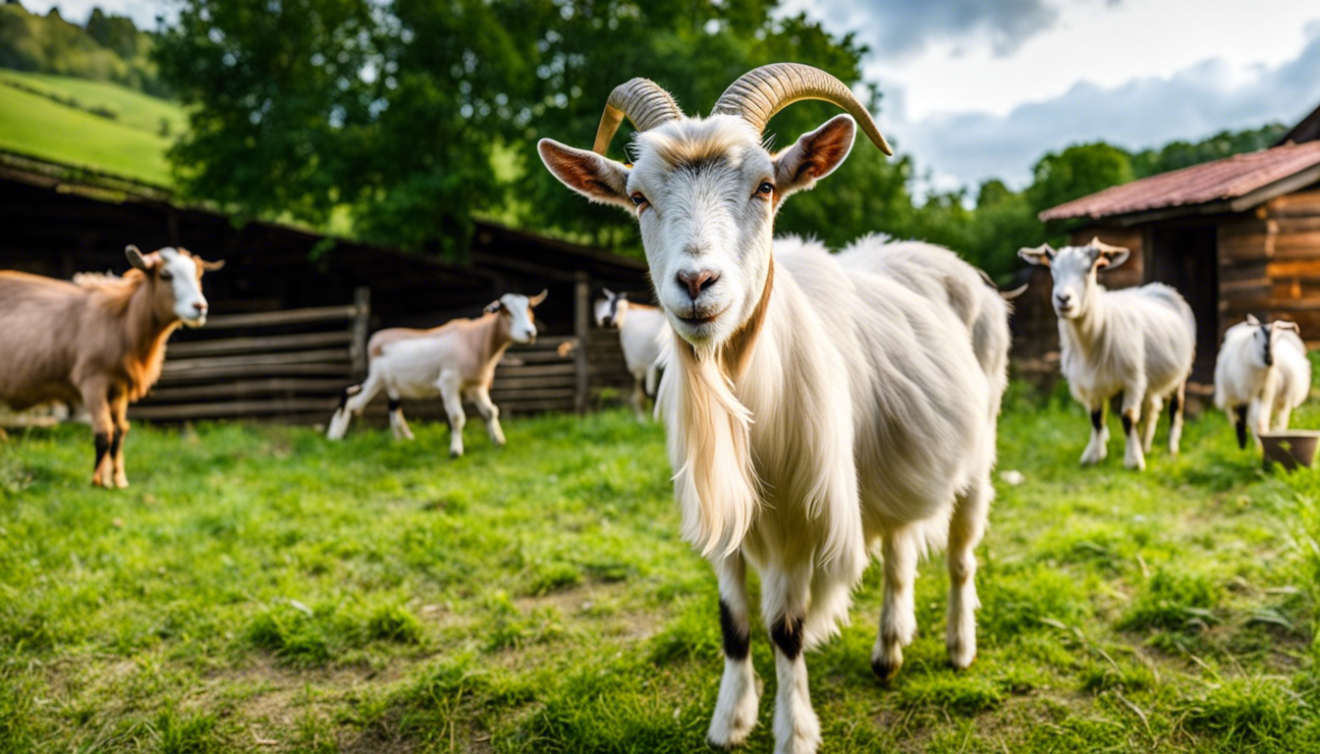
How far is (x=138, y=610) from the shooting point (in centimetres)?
388

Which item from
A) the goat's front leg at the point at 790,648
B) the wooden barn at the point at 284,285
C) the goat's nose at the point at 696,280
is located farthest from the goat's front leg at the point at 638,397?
the goat's nose at the point at 696,280

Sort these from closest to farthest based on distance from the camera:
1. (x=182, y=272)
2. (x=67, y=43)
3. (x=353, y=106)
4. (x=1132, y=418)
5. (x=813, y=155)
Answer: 1. (x=813, y=155)
2. (x=182, y=272)
3. (x=67, y=43)
4. (x=353, y=106)
5. (x=1132, y=418)

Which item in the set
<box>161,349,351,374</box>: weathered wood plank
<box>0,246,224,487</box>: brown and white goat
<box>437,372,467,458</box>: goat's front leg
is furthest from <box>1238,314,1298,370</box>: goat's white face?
<box>0,246,224,487</box>: brown and white goat

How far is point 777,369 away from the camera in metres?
2.52

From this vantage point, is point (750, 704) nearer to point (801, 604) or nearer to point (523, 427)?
point (801, 604)

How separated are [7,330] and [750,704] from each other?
18.0 ft

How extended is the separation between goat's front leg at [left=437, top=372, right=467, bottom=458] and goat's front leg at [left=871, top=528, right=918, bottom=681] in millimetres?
2840

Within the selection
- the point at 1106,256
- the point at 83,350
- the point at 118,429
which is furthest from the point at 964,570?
the point at 83,350

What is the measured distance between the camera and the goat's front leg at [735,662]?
2855mm

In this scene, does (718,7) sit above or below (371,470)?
above

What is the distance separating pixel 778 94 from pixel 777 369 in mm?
982

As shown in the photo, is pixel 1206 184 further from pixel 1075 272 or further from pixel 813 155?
pixel 813 155

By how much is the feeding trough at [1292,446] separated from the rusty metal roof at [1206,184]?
1699mm

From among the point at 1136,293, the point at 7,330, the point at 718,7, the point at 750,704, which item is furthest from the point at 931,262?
the point at 718,7
